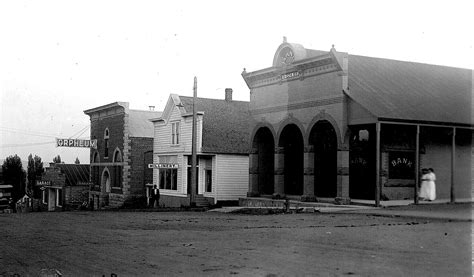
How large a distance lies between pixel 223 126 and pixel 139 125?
1075 cm

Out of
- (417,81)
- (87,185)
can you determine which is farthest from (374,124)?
(87,185)

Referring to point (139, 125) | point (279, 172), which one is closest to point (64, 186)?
point (139, 125)

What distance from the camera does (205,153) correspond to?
1464 inches

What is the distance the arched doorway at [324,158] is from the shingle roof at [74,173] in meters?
32.5

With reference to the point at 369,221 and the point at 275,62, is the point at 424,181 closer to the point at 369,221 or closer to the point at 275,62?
the point at 369,221

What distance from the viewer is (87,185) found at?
180 ft

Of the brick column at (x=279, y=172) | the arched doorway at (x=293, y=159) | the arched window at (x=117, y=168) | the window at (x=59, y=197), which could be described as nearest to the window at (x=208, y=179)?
the arched doorway at (x=293, y=159)

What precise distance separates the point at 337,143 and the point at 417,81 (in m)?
5.92

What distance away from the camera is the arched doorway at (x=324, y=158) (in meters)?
28.9

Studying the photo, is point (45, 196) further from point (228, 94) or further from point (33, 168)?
point (33, 168)

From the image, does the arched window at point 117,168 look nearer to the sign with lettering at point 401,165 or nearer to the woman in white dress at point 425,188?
the sign with lettering at point 401,165

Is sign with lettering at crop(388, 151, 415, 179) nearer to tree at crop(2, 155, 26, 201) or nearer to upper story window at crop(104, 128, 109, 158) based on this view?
upper story window at crop(104, 128, 109, 158)

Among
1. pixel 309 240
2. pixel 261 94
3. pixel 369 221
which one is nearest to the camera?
pixel 309 240

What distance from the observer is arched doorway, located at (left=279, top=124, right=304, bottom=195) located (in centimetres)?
3133
